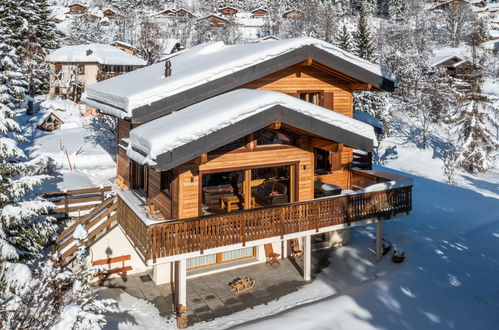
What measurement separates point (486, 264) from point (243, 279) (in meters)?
8.78

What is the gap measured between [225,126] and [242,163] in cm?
259

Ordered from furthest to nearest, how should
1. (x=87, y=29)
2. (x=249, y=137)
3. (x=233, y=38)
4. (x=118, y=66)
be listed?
1. (x=233, y=38)
2. (x=87, y=29)
3. (x=118, y=66)
4. (x=249, y=137)

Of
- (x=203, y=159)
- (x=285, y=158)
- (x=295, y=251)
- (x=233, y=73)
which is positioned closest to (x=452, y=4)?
(x=295, y=251)

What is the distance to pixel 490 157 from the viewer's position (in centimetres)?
3531

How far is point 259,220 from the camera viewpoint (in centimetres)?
1185

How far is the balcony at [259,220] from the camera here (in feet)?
35.3

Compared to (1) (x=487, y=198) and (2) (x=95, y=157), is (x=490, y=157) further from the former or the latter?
(2) (x=95, y=157)

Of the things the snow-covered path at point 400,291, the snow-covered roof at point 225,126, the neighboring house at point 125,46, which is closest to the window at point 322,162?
the snow-covered path at point 400,291

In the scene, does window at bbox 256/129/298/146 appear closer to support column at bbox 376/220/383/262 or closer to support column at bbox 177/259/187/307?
support column at bbox 177/259/187/307

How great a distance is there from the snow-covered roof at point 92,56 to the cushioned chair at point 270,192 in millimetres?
38483

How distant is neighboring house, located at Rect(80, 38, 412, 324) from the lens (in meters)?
10.7

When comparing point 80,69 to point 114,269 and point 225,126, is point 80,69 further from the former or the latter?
point 225,126

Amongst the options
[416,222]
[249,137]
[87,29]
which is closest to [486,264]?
[416,222]

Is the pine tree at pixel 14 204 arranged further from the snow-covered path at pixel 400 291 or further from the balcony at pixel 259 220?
the snow-covered path at pixel 400 291
